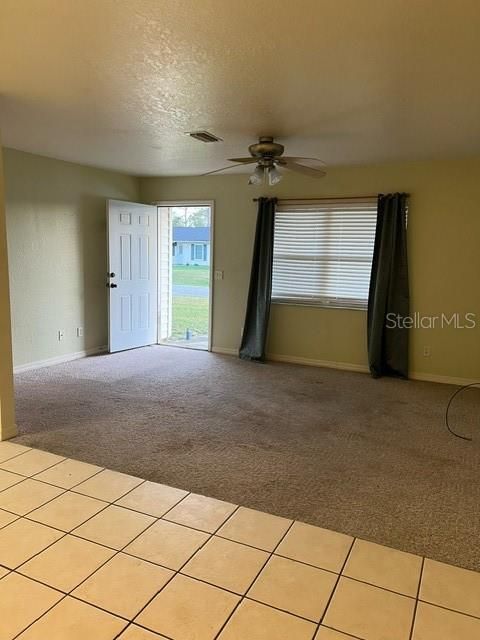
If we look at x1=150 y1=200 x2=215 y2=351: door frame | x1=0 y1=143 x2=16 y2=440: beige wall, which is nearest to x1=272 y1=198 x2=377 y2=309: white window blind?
x1=150 y1=200 x2=215 y2=351: door frame

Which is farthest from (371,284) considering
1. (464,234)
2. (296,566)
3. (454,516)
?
(296,566)

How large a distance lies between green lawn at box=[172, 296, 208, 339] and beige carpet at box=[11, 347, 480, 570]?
306 centimetres

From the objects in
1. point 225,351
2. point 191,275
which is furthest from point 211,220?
point 191,275

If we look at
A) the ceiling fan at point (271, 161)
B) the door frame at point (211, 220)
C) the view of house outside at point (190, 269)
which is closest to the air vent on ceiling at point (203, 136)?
the ceiling fan at point (271, 161)

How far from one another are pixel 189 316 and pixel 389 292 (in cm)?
569

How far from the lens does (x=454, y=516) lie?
97.6 inches

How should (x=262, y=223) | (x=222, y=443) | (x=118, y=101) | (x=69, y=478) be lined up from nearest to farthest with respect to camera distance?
1. (x=69, y=478)
2. (x=118, y=101)
3. (x=222, y=443)
4. (x=262, y=223)

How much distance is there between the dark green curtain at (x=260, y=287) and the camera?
18.6 feet

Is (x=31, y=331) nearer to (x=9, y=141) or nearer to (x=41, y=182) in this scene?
(x=41, y=182)

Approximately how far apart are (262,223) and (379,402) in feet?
8.58

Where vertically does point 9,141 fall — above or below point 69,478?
above

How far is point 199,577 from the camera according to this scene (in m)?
1.97

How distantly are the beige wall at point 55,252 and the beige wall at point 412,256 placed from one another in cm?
152

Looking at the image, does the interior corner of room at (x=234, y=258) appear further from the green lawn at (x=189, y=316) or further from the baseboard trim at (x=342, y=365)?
the green lawn at (x=189, y=316)
